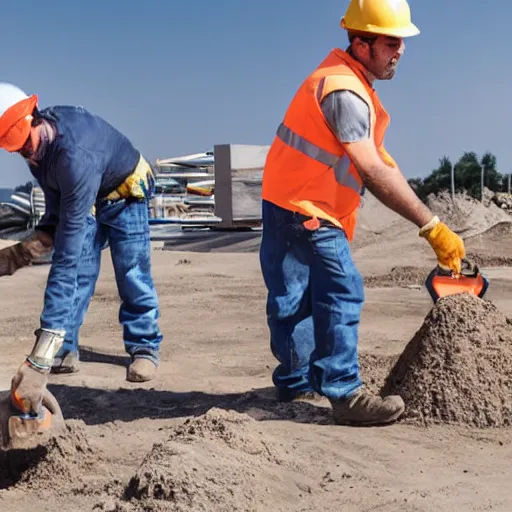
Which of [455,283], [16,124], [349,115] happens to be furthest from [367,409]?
[16,124]

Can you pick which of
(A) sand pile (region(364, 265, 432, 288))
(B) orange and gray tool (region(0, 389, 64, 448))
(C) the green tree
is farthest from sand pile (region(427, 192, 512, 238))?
(B) orange and gray tool (region(0, 389, 64, 448))

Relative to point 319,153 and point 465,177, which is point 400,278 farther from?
point 465,177

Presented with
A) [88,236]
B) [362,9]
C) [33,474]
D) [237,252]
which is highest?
[362,9]

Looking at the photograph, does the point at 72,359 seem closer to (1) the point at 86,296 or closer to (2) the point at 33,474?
(1) the point at 86,296

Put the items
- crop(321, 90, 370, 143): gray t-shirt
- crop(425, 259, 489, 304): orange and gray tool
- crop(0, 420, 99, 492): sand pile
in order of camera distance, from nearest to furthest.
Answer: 1. crop(0, 420, 99, 492): sand pile
2. crop(321, 90, 370, 143): gray t-shirt
3. crop(425, 259, 489, 304): orange and gray tool

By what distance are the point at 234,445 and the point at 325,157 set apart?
4.27 ft

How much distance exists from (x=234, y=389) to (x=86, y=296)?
3.85 feet

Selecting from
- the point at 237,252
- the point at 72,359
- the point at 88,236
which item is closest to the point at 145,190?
the point at 88,236

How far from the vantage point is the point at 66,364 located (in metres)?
5.23

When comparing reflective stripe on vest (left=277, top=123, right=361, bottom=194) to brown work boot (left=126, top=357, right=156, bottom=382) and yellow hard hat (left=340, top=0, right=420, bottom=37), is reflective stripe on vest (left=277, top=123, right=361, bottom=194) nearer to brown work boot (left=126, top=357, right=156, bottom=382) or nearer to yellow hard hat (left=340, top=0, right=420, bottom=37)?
yellow hard hat (left=340, top=0, right=420, bottom=37)

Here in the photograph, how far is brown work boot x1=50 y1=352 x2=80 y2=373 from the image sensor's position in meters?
5.22

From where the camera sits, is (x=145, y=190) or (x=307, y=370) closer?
(x=307, y=370)

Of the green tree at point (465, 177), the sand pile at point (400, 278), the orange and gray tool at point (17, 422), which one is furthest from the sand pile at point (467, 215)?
the orange and gray tool at point (17, 422)

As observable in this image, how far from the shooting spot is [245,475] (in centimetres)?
297
